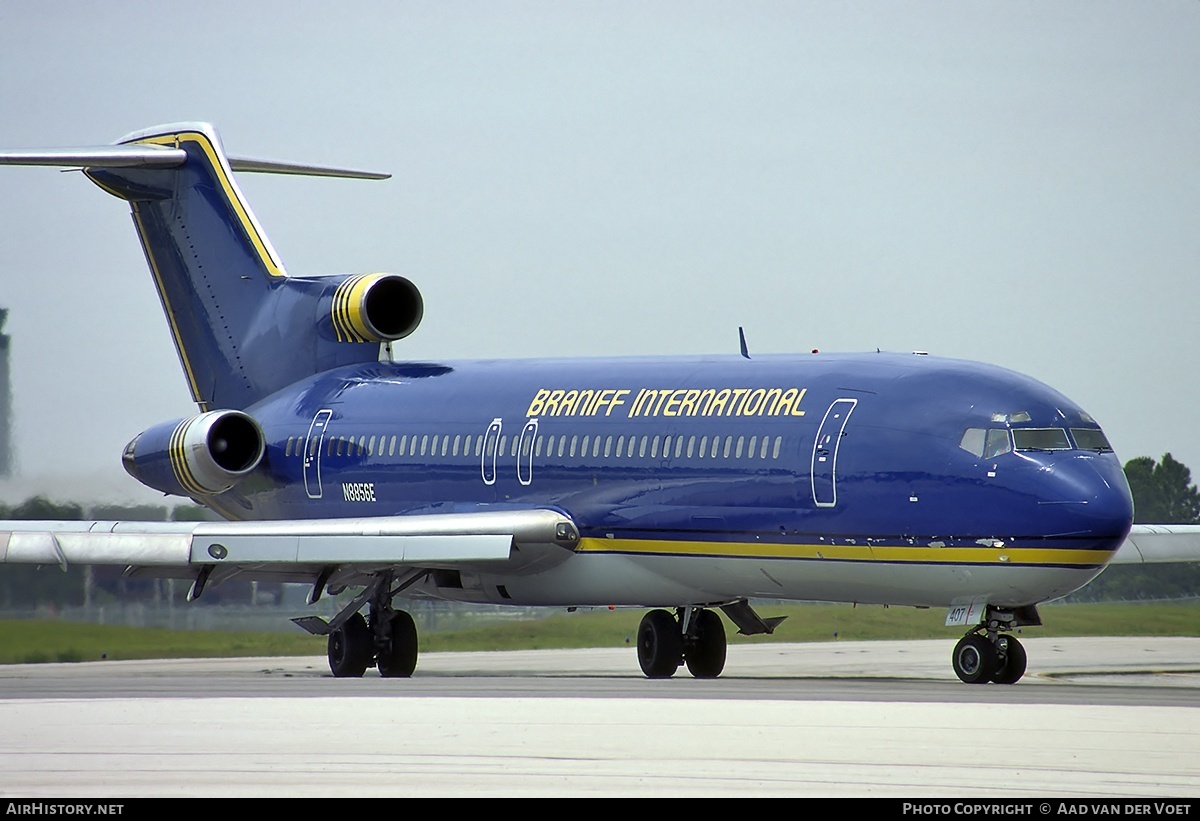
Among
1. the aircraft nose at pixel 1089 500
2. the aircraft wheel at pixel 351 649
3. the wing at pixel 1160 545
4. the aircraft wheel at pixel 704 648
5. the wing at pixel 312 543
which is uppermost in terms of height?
the aircraft nose at pixel 1089 500

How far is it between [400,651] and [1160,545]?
10.5 m

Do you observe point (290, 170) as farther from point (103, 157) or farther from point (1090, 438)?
point (1090, 438)

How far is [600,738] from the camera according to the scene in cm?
1508

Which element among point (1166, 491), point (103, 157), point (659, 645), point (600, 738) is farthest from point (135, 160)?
point (1166, 491)

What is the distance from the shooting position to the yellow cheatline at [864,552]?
865 inches

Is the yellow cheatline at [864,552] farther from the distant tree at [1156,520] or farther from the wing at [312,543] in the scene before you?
the distant tree at [1156,520]

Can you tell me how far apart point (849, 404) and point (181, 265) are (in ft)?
49.4

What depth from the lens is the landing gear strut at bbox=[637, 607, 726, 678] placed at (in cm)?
2722

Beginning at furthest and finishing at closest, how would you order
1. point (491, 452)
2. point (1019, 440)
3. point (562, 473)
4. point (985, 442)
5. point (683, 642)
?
point (491, 452)
point (562, 473)
point (683, 642)
point (985, 442)
point (1019, 440)

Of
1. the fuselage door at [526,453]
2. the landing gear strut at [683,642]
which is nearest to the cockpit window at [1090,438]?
the landing gear strut at [683,642]

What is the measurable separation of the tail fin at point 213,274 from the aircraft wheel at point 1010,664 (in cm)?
1366

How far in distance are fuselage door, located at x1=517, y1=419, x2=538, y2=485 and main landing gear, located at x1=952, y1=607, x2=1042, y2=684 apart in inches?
294

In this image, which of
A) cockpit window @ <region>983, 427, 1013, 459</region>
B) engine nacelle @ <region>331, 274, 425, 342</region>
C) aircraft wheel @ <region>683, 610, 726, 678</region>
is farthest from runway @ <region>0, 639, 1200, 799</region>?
engine nacelle @ <region>331, 274, 425, 342</region>
